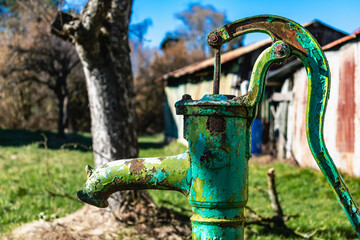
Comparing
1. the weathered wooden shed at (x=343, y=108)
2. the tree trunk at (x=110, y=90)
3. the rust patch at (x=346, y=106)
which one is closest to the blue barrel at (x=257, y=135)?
the weathered wooden shed at (x=343, y=108)

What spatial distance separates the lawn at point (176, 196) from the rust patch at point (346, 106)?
65 cm

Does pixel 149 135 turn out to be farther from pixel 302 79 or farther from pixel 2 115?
pixel 302 79

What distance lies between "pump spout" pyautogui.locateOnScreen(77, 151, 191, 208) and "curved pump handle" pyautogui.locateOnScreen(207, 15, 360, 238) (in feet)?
1.01

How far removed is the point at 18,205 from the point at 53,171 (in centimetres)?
253

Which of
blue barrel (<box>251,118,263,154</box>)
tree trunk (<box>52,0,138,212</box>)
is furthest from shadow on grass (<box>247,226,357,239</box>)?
blue barrel (<box>251,118,263,154</box>)

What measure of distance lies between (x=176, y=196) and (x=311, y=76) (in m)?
3.58

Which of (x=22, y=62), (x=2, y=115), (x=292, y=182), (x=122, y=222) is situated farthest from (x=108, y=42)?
(x=2, y=115)

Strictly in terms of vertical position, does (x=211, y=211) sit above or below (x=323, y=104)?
below

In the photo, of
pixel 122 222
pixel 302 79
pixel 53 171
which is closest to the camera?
pixel 122 222

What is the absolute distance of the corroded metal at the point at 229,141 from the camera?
104 cm

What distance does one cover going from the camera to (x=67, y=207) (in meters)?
3.81

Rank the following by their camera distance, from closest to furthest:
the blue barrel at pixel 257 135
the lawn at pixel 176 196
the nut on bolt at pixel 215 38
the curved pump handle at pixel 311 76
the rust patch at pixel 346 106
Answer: the curved pump handle at pixel 311 76 < the nut on bolt at pixel 215 38 < the lawn at pixel 176 196 < the rust patch at pixel 346 106 < the blue barrel at pixel 257 135

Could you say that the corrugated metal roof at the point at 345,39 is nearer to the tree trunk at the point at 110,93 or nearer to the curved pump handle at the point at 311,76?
the tree trunk at the point at 110,93

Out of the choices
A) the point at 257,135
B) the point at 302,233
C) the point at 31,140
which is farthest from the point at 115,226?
the point at 31,140
